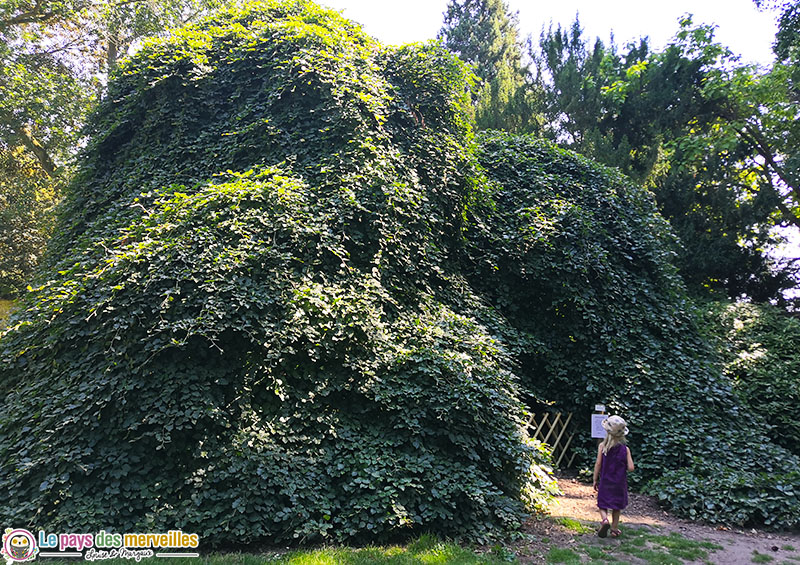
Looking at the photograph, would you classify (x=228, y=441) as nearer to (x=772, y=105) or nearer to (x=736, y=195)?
(x=736, y=195)

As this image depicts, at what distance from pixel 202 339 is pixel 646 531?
538 centimetres

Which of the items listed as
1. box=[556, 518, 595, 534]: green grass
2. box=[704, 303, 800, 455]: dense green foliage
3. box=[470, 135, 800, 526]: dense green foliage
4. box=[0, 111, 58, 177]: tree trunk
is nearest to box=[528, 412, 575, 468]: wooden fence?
box=[470, 135, 800, 526]: dense green foliage

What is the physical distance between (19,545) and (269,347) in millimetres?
2607

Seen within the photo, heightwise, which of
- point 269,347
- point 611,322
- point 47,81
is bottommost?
point 269,347

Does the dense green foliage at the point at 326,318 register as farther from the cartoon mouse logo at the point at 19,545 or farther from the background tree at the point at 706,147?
the background tree at the point at 706,147

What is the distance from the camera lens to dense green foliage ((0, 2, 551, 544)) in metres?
4.52

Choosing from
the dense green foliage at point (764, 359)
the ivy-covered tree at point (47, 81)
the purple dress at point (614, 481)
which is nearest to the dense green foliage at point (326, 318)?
the purple dress at point (614, 481)

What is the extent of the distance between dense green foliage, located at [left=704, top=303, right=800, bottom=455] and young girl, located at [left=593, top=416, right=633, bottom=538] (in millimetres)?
4990

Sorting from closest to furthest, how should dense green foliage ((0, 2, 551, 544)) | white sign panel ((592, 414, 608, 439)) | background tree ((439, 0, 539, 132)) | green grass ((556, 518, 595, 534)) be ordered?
1. dense green foliage ((0, 2, 551, 544))
2. green grass ((556, 518, 595, 534))
3. white sign panel ((592, 414, 608, 439))
4. background tree ((439, 0, 539, 132))

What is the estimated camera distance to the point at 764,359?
377 inches

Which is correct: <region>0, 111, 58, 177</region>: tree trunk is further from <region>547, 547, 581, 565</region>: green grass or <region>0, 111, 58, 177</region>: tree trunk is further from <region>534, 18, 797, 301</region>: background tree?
<region>547, 547, 581, 565</region>: green grass

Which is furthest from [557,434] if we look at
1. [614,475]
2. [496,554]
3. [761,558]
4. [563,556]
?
[496,554]

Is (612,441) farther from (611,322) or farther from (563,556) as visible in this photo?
(611,322)

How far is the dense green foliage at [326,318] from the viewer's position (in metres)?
4.61
